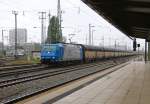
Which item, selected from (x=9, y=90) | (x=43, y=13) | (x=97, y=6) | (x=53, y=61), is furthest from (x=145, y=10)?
(x=43, y=13)

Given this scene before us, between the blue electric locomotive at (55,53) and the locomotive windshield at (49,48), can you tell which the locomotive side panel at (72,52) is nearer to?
the blue electric locomotive at (55,53)

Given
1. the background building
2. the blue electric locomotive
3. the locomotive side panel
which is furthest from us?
the background building

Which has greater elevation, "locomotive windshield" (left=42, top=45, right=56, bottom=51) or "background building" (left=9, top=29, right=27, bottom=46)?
"background building" (left=9, top=29, right=27, bottom=46)

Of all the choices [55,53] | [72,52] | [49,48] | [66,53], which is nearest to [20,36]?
[72,52]

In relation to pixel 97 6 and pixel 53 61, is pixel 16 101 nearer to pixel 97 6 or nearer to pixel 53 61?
pixel 97 6

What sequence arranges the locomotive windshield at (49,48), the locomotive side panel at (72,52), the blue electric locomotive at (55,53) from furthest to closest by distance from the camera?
the locomotive side panel at (72,52) < the locomotive windshield at (49,48) < the blue electric locomotive at (55,53)

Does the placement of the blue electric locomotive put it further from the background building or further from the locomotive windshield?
the background building

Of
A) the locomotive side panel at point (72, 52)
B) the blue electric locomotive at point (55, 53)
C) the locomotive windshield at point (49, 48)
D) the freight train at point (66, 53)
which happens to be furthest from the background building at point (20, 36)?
the locomotive windshield at point (49, 48)

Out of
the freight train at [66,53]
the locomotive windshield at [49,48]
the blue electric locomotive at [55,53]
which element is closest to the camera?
the blue electric locomotive at [55,53]

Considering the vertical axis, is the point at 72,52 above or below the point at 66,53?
above

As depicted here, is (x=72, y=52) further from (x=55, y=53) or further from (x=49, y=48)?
(x=55, y=53)

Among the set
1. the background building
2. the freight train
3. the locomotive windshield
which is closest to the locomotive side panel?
the freight train

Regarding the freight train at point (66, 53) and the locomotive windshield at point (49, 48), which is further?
the locomotive windshield at point (49, 48)

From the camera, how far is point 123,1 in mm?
17125
